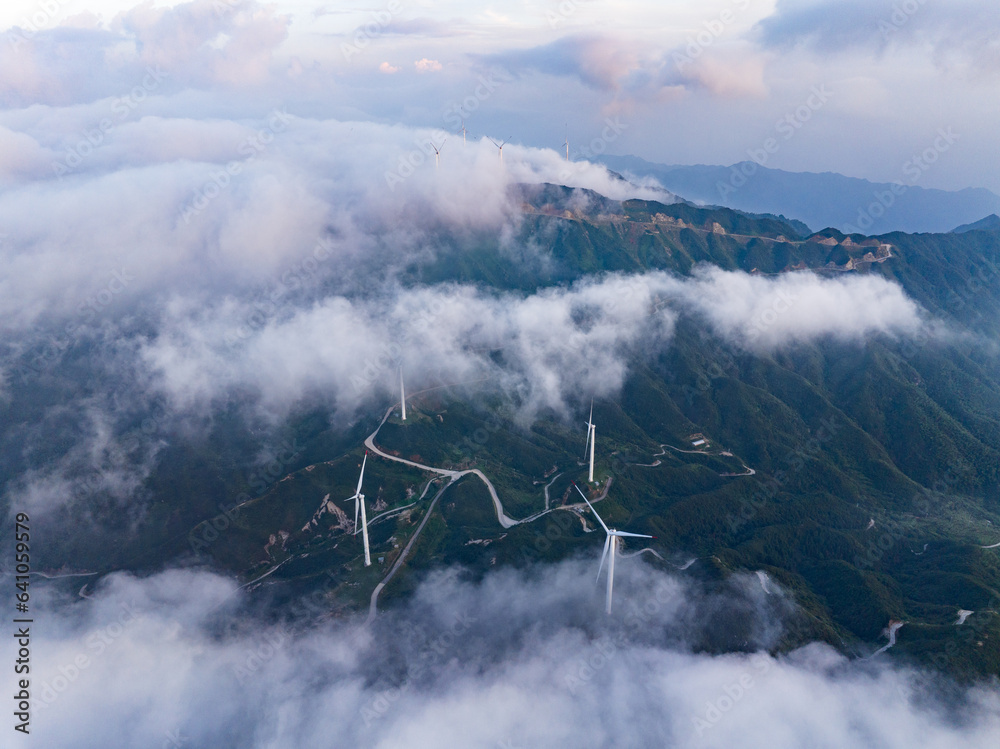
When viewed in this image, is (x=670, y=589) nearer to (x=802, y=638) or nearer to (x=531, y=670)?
(x=802, y=638)

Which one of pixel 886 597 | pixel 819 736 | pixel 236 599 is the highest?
pixel 819 736

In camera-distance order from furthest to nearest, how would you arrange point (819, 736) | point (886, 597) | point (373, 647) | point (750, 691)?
point (886, 597) < point (373, 647) < point (750, 691) < point (819, 736)

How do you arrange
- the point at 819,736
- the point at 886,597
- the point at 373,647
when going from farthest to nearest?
the point at 886,597, the point at 373,647, the point at 819,736

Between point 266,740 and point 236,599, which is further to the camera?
point 236,599

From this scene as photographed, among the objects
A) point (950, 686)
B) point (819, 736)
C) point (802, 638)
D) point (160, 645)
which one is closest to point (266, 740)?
point (160, 645)

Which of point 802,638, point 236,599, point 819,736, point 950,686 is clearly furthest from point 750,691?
point 236,599

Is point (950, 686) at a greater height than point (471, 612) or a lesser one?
greater

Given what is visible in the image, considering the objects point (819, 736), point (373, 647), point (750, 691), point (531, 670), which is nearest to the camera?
point (819, 736)

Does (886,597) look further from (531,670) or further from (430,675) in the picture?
(430,675)

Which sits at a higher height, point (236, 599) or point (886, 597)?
point (886, 597)
